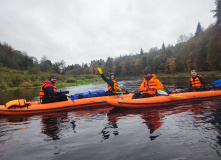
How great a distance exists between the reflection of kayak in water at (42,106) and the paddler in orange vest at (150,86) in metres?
2.10

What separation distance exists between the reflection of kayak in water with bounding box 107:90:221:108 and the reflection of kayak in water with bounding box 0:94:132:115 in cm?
107

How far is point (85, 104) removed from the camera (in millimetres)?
7242

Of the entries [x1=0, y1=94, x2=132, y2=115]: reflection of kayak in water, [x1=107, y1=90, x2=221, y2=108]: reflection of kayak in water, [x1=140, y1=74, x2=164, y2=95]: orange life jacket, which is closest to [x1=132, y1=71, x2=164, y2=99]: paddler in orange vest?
[x1=140, y1=74, x2=164, y2=95]: orange life jacket

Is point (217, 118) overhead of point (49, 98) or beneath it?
beneath

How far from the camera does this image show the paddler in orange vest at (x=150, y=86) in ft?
22.7

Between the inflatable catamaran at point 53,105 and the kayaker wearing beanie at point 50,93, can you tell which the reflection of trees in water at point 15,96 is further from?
the kayaker wearing beanie at point 50,93

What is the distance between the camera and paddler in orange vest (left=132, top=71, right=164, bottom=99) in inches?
273

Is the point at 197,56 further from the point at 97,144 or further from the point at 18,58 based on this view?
the point at 18,58

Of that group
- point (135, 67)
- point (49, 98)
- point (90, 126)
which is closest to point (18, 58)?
point (135, 67)

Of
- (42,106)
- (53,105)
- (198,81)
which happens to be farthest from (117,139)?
(198,81)

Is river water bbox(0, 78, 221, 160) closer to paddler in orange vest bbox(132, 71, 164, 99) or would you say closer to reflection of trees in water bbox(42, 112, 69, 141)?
reflection of trees in water bbox(42, 112, 69, 141)

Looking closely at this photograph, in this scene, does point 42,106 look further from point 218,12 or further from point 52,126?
point 218,12

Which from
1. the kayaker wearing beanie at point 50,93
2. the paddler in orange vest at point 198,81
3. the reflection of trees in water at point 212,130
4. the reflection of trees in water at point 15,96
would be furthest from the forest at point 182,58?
the kayaker wearing beanie at point 50,93

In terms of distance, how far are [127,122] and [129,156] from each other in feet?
6.49
